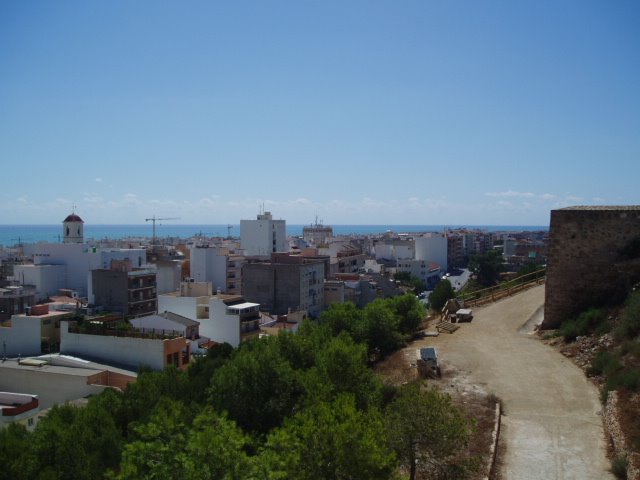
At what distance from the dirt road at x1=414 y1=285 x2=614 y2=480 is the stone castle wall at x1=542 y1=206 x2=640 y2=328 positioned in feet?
5.08

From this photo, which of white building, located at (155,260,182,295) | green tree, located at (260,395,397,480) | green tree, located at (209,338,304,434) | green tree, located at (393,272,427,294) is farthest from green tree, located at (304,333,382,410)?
green tree, located at (393,272,427,294)

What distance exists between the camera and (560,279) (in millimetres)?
18391

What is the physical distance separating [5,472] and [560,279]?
15.2m

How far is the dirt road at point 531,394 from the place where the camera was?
10.1 metres

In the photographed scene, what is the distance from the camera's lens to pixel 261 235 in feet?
252

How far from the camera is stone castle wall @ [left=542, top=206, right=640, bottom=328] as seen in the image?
57.9 feet

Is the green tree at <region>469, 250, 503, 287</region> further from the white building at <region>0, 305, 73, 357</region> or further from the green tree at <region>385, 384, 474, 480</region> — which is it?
the green tree at <region>385, 384, 474, 480</region>

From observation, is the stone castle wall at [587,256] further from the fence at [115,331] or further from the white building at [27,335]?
the white building at [27,335]

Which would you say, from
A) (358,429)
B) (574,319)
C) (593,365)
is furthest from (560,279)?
(358,429)

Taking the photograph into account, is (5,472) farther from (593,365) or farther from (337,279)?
(337,279)

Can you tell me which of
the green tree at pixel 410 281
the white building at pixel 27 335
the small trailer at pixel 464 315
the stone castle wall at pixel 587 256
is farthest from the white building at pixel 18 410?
the green tree at pixel 410 281

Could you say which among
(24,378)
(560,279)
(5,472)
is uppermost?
(560,279)

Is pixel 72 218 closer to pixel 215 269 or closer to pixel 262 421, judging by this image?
pixel 215 269

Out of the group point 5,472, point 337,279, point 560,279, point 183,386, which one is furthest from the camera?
point 337,279
